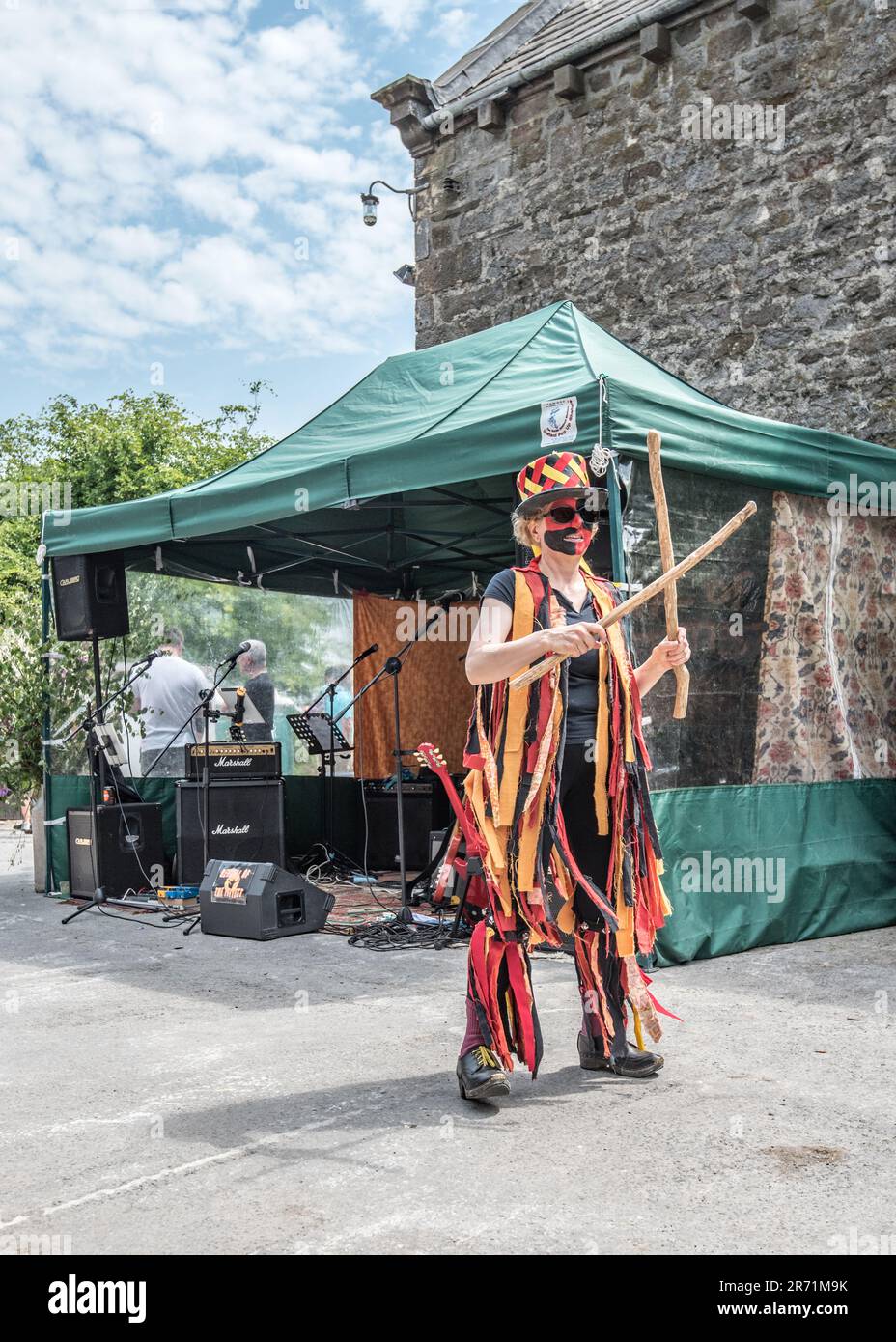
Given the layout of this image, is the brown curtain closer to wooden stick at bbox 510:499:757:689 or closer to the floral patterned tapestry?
the floral patterned tapestry

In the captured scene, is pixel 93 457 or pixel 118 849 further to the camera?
pixel 93 457

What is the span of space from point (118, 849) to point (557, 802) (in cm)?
536

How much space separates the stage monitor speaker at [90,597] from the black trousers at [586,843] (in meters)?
5.33

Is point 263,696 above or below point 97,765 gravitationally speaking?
above

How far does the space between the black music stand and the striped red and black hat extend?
578 cm

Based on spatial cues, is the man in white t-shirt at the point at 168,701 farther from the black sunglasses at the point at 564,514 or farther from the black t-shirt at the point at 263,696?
the black sunglasses at the point at 564,514

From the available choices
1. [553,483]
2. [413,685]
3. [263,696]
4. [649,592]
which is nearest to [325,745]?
[263,696]

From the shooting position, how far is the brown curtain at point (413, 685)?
34.3ft

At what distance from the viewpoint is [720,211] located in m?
9.11

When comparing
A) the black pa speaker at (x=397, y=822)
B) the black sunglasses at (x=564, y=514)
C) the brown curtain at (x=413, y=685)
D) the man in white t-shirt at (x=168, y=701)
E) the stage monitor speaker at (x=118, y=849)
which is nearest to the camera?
the black sunglasses at (x=564, y=514)

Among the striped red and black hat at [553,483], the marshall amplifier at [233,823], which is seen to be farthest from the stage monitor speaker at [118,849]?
the striped red and black hat at [553,483]

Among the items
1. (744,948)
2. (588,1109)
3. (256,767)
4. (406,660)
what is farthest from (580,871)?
(406,660)

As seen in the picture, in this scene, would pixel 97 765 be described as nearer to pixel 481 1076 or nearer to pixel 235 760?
pixel 235 760
